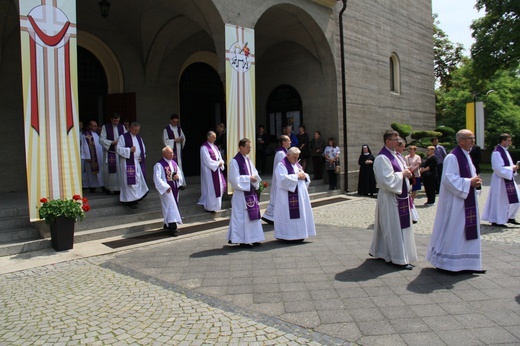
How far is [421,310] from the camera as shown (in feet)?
13.4

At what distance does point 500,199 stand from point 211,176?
6.04 metres

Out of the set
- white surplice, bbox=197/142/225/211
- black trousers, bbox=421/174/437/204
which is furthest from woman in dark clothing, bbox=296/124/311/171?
white surplice, bbox=197/142/225/211

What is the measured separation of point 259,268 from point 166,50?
961cm

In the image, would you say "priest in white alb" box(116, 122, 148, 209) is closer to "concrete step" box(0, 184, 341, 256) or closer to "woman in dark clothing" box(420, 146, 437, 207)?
"concrete step" box(0, 184, 341, 256)

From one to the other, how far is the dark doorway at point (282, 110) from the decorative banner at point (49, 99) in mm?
9049

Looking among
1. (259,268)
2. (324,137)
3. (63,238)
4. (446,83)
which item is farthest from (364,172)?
(446,83)

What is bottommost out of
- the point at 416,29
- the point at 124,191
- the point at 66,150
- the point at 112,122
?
the point at 124,191

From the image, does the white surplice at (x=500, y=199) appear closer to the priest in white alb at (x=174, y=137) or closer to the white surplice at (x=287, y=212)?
the white surplice at (x=287, y=212)

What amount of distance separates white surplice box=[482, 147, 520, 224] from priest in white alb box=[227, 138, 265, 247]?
4874mm

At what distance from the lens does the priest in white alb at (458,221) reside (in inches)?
207

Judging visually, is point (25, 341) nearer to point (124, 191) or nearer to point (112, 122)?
point (124, 191)

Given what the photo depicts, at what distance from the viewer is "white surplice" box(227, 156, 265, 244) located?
6957 millimetres

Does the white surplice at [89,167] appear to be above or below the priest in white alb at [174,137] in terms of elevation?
below

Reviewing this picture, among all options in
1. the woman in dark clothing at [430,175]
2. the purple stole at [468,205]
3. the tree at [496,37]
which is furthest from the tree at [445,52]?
the purple stole at [468,205]
